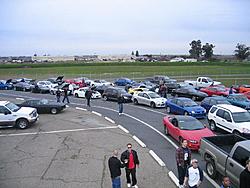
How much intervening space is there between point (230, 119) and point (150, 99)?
10707mm

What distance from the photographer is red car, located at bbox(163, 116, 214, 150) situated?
514 inches

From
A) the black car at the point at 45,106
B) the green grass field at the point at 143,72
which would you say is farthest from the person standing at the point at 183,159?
the green grass field at the point at 143,72

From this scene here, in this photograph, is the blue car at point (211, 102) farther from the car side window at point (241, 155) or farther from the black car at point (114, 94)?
the car side window at point (241, 155)

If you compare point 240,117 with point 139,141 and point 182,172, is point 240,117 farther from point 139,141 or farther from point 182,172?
point 182,172

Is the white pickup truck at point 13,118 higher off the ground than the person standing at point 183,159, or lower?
lower

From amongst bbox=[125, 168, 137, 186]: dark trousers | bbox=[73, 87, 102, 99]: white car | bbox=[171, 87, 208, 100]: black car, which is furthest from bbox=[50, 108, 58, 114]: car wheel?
bbox=[125, 168, 137, 186]: dark trousers

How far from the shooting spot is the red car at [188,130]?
13062mm

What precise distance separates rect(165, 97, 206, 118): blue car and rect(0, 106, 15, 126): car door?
10.6m

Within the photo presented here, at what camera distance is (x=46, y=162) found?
478 inches

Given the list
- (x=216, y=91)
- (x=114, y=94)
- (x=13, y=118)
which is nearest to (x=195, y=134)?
(x=13, y=118)

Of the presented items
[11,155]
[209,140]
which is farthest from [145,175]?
[11,155]

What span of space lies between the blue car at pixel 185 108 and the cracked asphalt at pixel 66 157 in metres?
5.02

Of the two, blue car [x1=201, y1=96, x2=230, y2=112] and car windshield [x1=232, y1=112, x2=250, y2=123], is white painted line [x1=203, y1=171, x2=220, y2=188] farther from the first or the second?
blue car [x1=201, y1=96, x2=230, y2=112]

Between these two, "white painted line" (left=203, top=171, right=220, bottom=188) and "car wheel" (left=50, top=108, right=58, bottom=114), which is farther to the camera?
"car wheel" (left=50, top=108, right=58, bottom=114)
